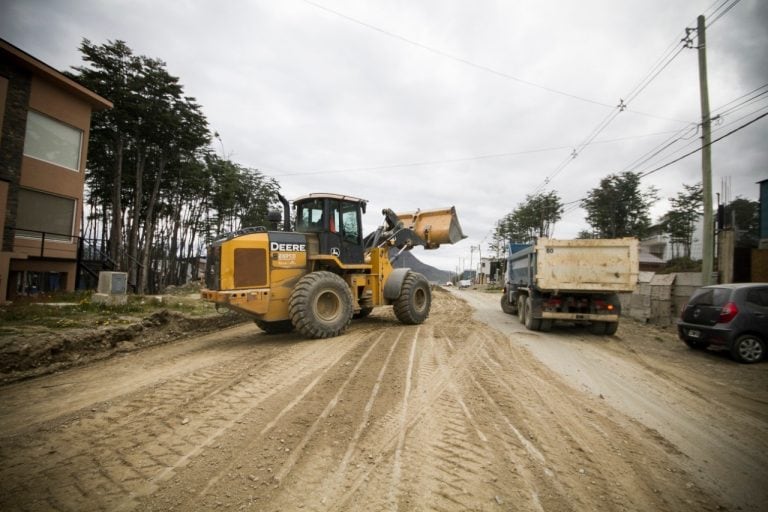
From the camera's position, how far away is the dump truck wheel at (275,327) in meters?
7.35

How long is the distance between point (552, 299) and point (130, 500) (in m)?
8.72

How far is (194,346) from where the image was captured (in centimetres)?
620

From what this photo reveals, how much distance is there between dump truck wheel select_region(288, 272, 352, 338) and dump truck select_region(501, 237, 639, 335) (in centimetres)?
484

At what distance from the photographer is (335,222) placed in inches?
300

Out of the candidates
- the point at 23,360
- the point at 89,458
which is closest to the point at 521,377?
the point at 89,458

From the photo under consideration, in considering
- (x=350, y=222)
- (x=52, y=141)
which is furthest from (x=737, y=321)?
(x=52, y=141)

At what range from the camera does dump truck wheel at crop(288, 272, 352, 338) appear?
620 cm

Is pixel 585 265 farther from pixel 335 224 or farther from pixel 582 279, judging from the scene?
pixel 335 224

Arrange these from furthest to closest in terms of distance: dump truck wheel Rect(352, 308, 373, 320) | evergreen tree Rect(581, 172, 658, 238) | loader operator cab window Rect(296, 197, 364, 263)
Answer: evergreen tree Rect(581, 172, 658, 238), dump truck wheel Rect(352, 308, 373, 320), loader operator cab window Rect(296, 197, 364, 263)

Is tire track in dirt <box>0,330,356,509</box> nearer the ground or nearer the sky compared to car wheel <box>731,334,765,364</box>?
nearer the ground

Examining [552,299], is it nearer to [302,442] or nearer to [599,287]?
[599,287]

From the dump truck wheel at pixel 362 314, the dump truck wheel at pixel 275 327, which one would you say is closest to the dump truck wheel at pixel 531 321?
the dump truck wheel at pixel 362 314

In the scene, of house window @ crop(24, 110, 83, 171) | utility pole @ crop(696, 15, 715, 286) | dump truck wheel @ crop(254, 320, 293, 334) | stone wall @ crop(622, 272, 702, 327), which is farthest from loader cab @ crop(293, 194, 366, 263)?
house window @ crop(24, 110, 83, 171)

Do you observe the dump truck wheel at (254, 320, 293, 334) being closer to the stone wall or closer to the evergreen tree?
the stone wall
